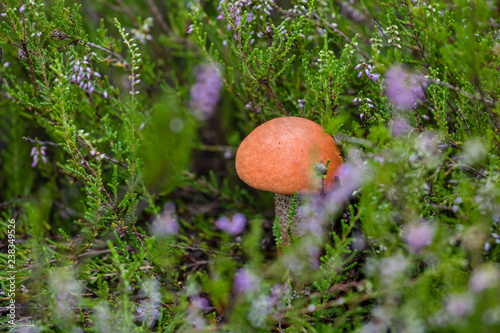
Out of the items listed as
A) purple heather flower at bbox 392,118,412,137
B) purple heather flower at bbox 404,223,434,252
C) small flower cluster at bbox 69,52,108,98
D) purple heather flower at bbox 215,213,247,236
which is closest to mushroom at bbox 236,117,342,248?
purple heather flower at bbox 392,118,412,137

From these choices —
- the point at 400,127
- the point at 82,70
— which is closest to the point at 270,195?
the point at 400,127

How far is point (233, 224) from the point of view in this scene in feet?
7.81

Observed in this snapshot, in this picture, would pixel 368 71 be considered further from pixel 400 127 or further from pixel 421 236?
pixel 421 236

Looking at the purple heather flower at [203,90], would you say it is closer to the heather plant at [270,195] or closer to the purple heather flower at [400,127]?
the heather plant at [270,195]

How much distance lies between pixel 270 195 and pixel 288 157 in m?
1.10

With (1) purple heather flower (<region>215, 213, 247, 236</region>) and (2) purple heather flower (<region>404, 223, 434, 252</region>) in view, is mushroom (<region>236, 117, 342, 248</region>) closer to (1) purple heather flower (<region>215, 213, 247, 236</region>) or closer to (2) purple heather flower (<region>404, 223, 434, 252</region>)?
(2) purple heather flower (<region>404, 223, 434, 252</region>)

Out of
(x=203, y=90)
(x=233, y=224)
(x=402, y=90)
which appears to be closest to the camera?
(x=402, y=90)

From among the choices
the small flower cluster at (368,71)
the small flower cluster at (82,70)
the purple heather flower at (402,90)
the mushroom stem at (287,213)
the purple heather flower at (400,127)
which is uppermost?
the small flower cluster at (82,70)

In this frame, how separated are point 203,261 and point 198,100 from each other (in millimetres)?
1151

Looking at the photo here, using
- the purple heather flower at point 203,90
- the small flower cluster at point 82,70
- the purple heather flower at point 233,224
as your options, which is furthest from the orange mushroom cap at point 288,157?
the purple heather flower at point 203,90

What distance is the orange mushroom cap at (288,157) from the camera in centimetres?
153

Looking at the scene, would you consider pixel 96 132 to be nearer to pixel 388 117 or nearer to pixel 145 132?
pixel 145 132

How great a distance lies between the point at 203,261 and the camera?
2072mm

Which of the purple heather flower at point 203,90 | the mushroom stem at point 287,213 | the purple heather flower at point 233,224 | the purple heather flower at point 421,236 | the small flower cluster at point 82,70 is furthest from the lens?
the purple heather flower at point 203,90
